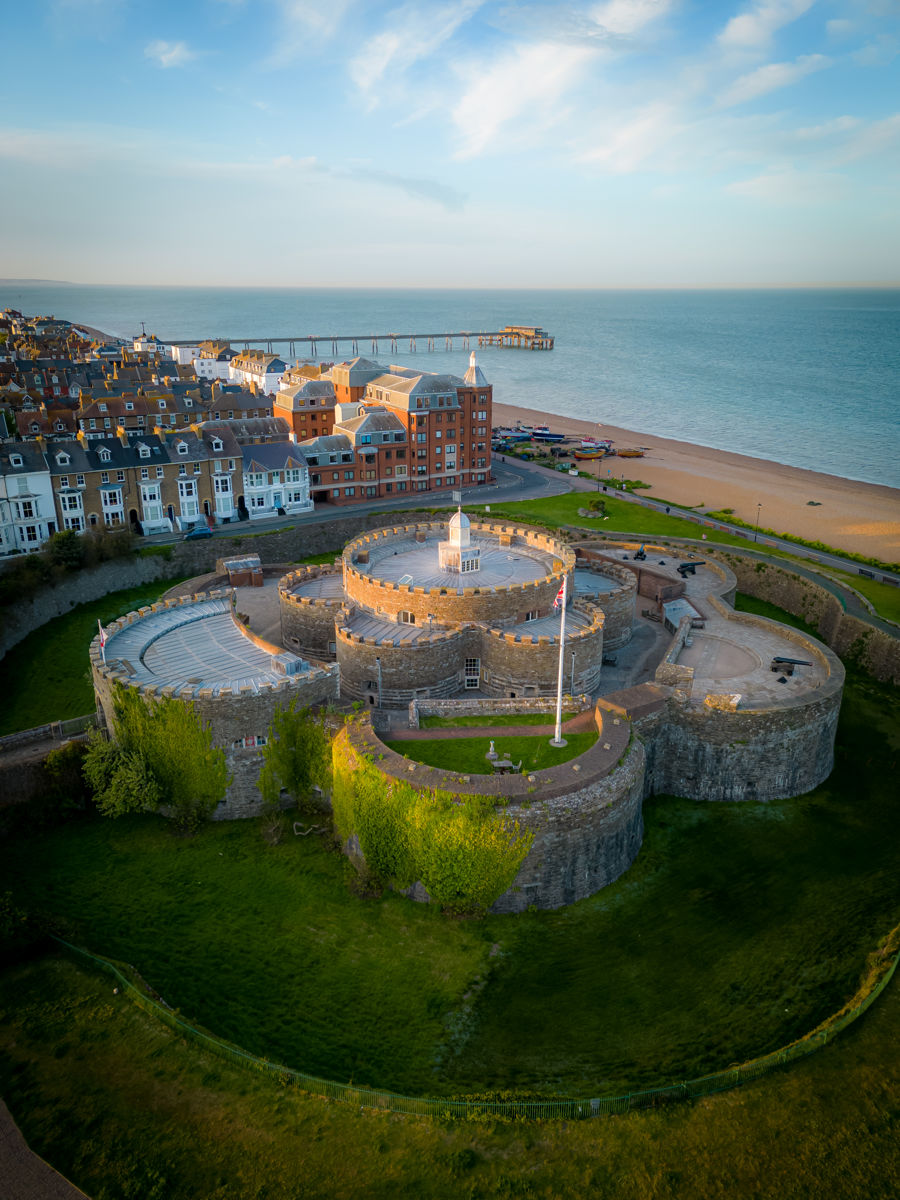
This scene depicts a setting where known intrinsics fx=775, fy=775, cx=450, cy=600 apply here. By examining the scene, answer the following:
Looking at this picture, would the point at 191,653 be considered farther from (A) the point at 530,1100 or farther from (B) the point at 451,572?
(A) the point at 530,1100

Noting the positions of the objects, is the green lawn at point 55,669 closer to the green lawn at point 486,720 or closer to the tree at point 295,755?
the tree at point 295,755

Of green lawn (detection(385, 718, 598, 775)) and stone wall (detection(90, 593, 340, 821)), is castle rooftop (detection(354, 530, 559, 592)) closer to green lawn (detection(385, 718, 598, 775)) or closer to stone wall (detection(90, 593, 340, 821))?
stone wall (detection(90, 593, 340, 821))

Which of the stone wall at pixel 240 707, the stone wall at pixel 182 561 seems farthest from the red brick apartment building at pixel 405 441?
the stone wall at pixel 240 707

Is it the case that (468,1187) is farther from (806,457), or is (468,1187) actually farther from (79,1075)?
(806,457)

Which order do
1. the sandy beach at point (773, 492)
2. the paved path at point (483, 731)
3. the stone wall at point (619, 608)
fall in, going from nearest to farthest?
the paved path at point (483, 731), the stone wall at point (619, 608), the sandy beach at point (773, 492)

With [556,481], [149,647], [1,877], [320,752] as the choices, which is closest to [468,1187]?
[320,752]
